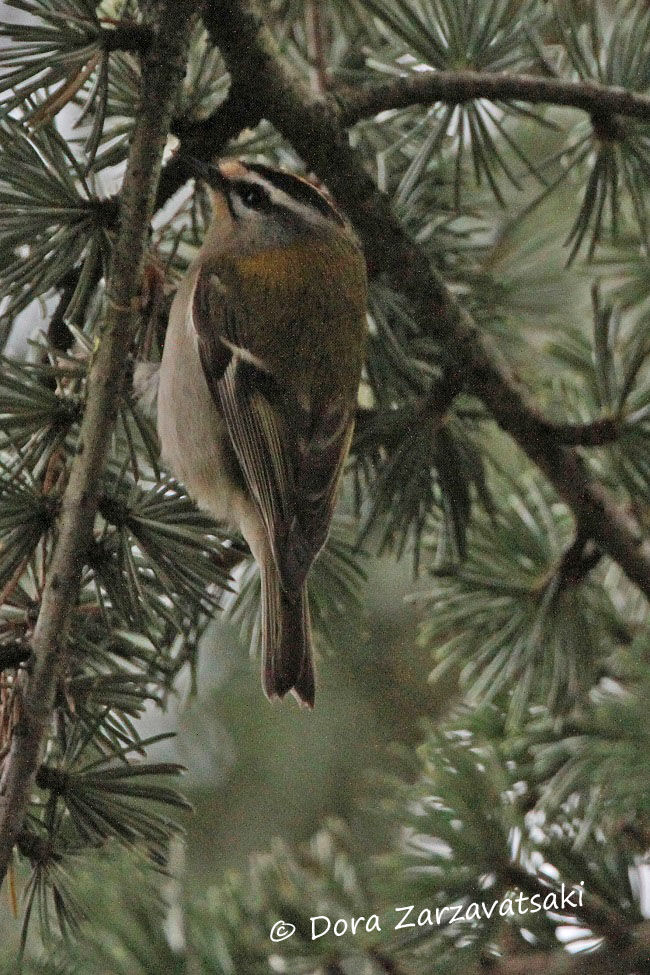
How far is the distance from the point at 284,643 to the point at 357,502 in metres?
0.21

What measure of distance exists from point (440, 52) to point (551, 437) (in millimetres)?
425

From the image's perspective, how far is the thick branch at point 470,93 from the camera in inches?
46.9

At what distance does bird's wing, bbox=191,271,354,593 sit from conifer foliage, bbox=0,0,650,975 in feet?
0.24

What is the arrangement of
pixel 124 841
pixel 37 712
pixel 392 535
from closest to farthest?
pixel 37 712, pixel 124 841, pixel 392 535

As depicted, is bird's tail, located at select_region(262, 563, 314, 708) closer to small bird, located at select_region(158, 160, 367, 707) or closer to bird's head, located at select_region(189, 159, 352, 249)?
small bird, located at select_region(158, 160, 367, 707)

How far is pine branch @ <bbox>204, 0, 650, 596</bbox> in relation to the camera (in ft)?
3.65

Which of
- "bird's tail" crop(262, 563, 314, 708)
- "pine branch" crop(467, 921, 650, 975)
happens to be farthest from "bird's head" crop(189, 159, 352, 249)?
"pine branch" crop(467, 921, 650, 975)

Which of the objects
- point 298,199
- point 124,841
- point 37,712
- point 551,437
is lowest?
point 124,841

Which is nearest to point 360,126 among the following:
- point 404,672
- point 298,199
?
point 298,199

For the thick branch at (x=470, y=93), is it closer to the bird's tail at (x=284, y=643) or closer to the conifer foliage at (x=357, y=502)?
the conifer foliage at (x=357, y=502)

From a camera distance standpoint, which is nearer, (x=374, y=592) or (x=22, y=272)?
(x=22, y=272)

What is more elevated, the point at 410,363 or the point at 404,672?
the point at 410,363

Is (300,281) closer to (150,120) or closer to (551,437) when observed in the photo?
(551,437)

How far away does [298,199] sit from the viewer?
161 cm
